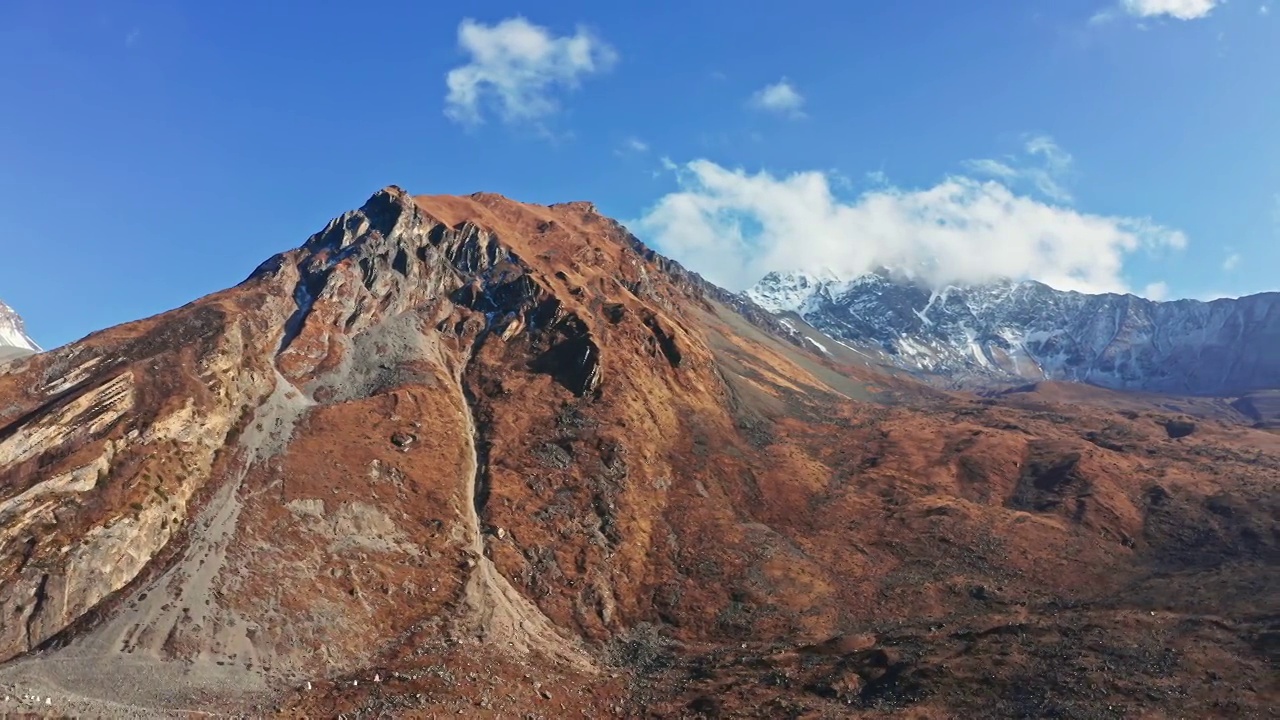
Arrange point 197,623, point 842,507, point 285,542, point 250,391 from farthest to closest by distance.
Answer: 1. point 842,507
2. point 250,391
3. point 285,542
4. point 197,623

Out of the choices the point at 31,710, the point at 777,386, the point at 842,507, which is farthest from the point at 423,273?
the point at 31,710

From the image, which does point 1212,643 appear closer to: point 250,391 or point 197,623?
point 197,623

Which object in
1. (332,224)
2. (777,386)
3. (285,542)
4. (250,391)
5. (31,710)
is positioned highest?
(332,224)

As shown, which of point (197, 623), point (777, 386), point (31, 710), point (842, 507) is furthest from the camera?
point (777, 386)

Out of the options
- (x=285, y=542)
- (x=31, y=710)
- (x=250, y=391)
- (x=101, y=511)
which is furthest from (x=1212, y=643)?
(x=250, y=391)

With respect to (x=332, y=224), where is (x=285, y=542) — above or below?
below

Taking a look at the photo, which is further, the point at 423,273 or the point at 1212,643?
the point at 423,273
